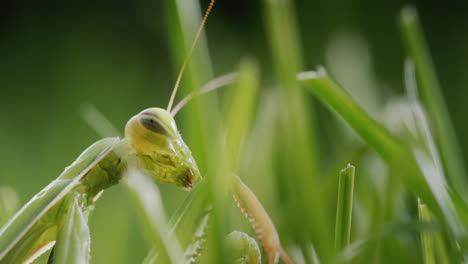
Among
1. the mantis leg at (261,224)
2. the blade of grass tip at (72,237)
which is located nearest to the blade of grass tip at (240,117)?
the mantis leg at (261,224)

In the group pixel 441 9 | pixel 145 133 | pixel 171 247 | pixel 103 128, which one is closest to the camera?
pixel 171 247

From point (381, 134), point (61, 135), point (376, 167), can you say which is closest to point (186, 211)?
point (381, 134)

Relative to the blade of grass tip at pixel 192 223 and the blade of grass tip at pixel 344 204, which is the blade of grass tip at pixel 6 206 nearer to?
the blade of grass tip at pixel 192 223

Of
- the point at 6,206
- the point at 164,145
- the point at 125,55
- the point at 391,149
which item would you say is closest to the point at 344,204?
the point at 391,149

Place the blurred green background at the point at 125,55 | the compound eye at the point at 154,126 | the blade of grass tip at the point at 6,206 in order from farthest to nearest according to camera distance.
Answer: the blurred green background at the point at 125,55, the blade of grass tip at the point at 6,206, the compound eye at the point at 154,126

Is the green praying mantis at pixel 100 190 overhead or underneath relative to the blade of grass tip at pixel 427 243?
overhead

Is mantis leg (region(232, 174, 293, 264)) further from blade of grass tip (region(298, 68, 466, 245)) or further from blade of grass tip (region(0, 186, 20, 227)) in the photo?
blade of grass tip (region(0, 186, 20, 227))

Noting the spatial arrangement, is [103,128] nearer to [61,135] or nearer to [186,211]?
[186,211]
